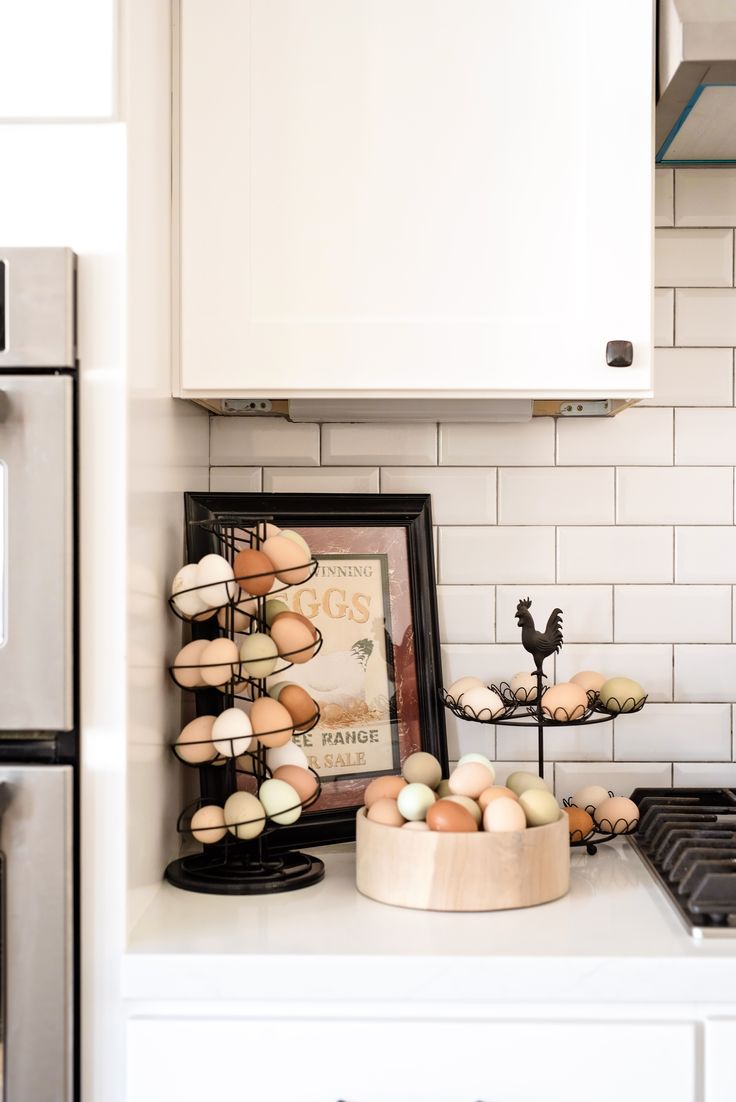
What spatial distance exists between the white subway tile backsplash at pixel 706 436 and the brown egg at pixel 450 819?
759mm

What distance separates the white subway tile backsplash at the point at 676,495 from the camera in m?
1.68

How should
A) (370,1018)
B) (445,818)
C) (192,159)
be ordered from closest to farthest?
(370,1018), (445,818), (192,159)

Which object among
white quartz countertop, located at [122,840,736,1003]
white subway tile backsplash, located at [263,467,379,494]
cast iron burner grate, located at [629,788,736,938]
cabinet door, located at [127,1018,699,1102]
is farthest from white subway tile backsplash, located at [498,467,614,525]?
cabinet door, located at [127,1018,699,1102]

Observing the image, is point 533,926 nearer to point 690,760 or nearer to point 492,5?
point 690,760

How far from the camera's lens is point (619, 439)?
1.68 metres

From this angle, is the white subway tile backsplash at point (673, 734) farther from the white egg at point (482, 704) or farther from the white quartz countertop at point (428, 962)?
the white quartz countertop at point (428, 962)

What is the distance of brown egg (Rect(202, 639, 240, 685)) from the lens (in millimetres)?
1268

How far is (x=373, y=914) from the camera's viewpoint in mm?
1209

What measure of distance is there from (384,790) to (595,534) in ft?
1.96

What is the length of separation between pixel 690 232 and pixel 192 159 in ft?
2.63

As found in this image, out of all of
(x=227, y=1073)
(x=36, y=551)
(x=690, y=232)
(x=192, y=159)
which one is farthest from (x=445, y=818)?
→ (x=690, y=232)

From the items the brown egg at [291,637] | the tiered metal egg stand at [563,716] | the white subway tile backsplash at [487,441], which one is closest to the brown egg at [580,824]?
the tiered metal egg stand at [563,716]

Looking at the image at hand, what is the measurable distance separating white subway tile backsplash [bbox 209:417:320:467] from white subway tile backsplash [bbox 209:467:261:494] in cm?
1

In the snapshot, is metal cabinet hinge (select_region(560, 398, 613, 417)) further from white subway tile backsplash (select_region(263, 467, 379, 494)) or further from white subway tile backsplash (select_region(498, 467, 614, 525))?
white subway tile backsplash (select_region(263, 467, 379, 494))
